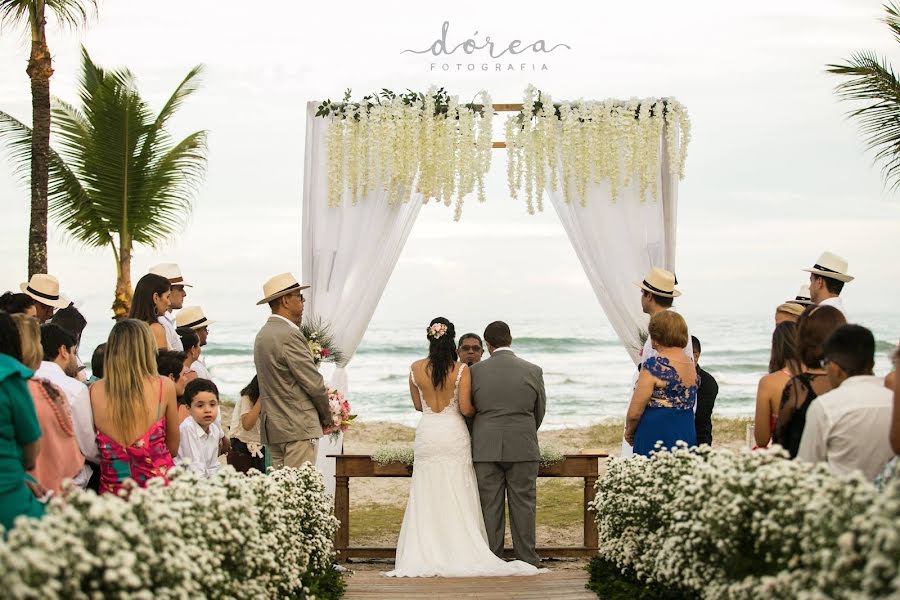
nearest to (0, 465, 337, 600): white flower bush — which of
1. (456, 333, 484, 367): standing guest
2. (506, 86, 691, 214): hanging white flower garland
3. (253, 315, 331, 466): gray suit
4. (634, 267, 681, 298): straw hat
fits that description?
(253, 315, 331, 466): gray suit

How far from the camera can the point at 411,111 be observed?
8.56 m

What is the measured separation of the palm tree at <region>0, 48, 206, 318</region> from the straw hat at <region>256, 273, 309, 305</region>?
588 centimetres

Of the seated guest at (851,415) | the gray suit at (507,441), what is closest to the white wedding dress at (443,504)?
the gray suit at (507,441)

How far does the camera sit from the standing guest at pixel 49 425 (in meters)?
4.13

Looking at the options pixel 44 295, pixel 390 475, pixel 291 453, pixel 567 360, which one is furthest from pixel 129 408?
pixel 567 360

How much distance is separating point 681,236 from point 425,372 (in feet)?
74.6

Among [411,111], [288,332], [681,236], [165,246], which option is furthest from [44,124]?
[681,236]

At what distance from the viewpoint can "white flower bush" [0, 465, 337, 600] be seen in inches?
122

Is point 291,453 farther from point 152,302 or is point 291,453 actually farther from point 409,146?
point 409,146

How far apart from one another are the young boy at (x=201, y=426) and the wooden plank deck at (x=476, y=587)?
1170 mm

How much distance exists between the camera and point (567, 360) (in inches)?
1325

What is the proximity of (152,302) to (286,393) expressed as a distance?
1.04 metres

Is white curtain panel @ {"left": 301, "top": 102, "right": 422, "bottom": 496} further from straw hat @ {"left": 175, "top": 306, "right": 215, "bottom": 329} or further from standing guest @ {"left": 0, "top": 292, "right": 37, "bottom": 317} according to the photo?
standing guest @ {"left": 0, "top": 292, "right": 37, "bottom": 317}

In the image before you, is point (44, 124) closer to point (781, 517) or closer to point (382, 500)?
point (382, 500)
